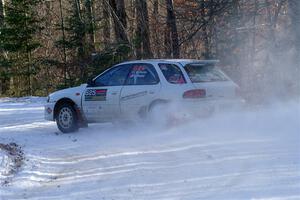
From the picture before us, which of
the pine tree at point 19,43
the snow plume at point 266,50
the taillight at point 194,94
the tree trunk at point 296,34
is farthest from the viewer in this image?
the pine tree at point 19,43

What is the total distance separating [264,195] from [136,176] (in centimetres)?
205

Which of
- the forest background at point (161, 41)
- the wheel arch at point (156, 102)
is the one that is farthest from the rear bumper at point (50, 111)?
the forest background at point (161, 41)

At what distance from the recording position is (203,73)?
1115 cm

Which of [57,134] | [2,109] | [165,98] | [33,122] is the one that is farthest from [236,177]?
[2,109]

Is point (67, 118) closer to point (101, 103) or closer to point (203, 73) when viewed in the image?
point (101, 103)

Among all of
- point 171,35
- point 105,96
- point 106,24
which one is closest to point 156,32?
point 171,35

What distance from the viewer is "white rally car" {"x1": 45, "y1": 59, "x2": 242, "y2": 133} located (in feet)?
35.4

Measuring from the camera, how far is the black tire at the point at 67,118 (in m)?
12.3

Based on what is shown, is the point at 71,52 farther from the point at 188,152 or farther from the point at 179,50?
the point at 188,152

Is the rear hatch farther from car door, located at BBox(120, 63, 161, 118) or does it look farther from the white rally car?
car door, located at BBox(120, 63, 161, 118)

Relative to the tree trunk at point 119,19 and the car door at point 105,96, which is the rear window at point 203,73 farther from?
the tree trunk at point 119,19

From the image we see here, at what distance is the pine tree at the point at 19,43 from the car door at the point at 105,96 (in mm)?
16990

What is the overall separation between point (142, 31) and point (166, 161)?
1575 cm

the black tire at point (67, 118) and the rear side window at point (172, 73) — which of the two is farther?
the black tire at point (67, 118)
